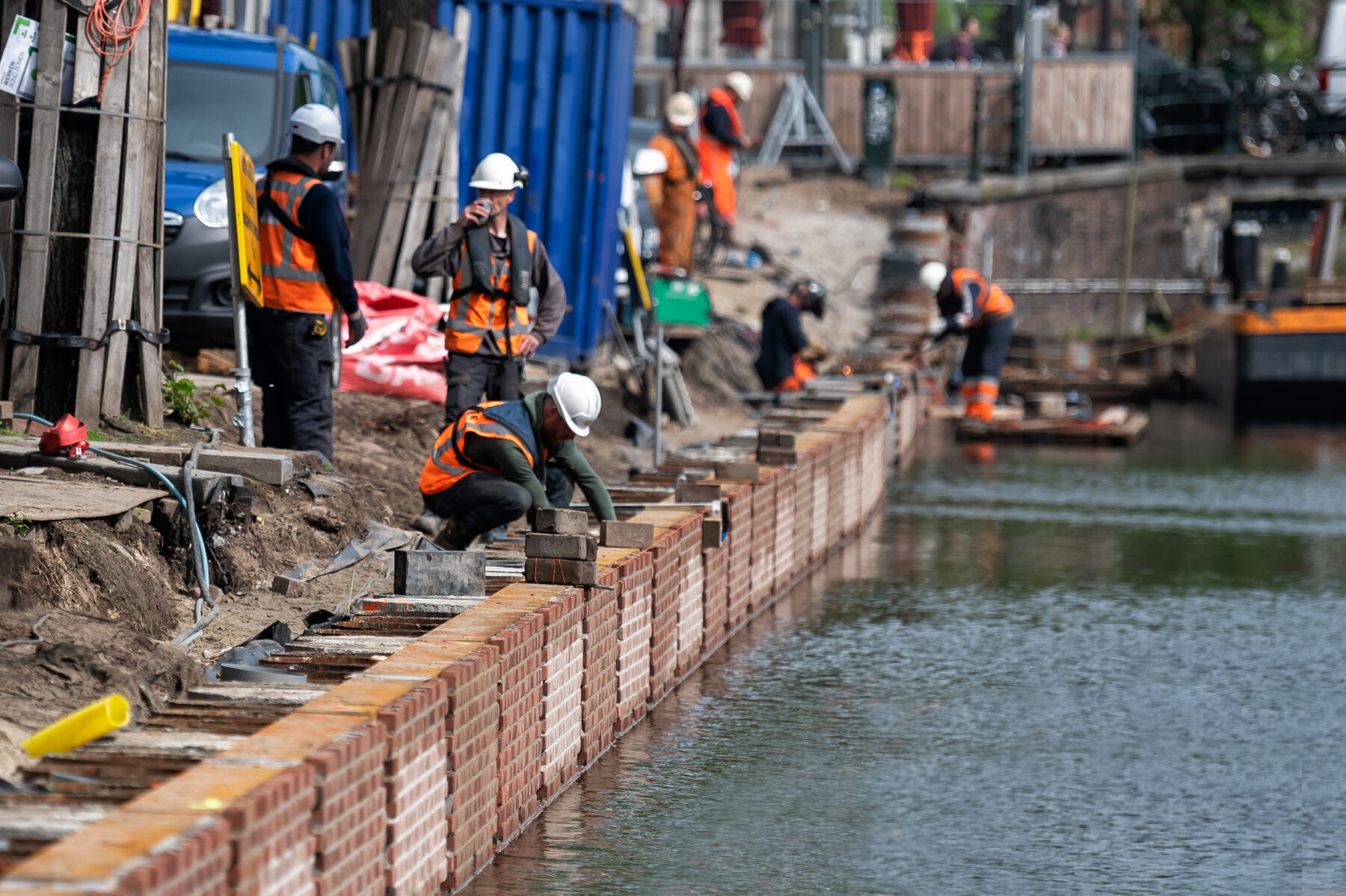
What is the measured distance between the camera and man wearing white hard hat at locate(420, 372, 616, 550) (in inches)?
306

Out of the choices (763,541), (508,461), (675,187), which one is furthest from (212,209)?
(675,187)

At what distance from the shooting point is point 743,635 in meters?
9.08

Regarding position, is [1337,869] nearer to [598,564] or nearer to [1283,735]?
[1283,735]

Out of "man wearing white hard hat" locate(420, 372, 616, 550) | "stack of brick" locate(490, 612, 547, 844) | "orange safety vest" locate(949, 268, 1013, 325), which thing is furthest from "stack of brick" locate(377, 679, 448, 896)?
"orange safety vest" locate(949, 268, 1013, 325)

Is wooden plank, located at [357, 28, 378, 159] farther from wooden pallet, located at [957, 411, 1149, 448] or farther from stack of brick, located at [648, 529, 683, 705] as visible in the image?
wooden pallet, located at [957, 411, 1149, 448]

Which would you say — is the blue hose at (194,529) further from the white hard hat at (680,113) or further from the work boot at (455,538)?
the white hard hat at (680,113)

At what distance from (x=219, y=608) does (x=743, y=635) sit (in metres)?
2.75

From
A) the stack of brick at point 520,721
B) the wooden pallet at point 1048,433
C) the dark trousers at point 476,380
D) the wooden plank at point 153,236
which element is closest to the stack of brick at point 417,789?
the stack of brick at point 520,721

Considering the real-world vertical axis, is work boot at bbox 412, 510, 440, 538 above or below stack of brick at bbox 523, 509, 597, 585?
below

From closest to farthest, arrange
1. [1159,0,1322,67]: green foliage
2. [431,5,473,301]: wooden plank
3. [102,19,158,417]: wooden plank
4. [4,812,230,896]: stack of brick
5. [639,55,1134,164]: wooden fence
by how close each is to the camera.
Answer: [4,812,230,896]: stack of brick, [102,19,158,417]: wooden plank, [431,5,473,301]: wooden plank, [639,55,1134,164]: wooden fence, [1159,0,1322,67]: green foliage

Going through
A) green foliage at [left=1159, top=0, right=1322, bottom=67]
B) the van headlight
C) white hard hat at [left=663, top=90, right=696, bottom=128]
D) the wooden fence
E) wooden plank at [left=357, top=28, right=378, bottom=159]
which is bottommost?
the van headlight

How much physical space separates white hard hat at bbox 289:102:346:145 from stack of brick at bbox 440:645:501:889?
4198 millimetres

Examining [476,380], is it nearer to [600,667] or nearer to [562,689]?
[600,667]

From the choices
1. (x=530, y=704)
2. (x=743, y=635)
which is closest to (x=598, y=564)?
(x=530, y=704)
